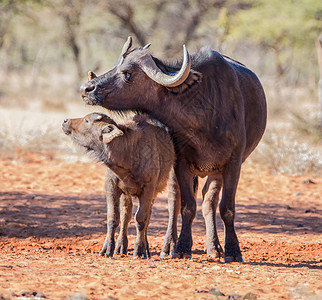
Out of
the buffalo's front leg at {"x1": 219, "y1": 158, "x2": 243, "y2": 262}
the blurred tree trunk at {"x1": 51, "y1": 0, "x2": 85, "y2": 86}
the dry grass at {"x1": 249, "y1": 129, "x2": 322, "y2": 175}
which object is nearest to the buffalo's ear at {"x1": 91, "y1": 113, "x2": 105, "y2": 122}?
the buffalo's front leg at {"x1": 219, "y1": 158, "x2": 243, "y2": 262}

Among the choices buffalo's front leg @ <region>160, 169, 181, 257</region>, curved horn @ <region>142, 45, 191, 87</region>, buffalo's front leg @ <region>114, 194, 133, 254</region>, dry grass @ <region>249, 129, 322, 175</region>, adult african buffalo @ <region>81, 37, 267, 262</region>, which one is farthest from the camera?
dry grass @ <region>249, 129, 322, 175</region>

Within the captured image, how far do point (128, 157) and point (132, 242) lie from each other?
1.85 metres

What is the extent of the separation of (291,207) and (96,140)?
16.2 feet

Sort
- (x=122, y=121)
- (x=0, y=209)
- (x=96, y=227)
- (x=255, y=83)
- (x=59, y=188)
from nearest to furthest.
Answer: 1. (x=122, y=121)
2. (x=255, y=83)
3. (x=96, y=227)
4. (x=0, y=209)
5. (x=59, y=188)

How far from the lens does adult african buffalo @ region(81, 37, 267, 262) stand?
21.2 ft

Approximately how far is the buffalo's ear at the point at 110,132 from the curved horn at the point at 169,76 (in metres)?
0.66

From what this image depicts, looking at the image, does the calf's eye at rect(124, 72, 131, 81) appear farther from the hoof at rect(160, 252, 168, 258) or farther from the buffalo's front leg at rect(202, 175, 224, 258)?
the hoof at rect(160, 252, 168, 258)

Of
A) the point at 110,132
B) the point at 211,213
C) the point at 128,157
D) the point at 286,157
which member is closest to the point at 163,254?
the point at 211,213

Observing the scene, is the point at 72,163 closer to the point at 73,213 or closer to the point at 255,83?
the point at 73,213

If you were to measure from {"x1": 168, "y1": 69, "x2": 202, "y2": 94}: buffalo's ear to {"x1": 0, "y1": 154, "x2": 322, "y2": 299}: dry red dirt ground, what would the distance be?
1.81 meters

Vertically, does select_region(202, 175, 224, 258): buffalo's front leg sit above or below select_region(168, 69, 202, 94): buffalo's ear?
below

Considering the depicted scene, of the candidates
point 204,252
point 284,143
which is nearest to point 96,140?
point 204,252

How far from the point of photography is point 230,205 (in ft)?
21.9

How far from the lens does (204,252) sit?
7.71 m
